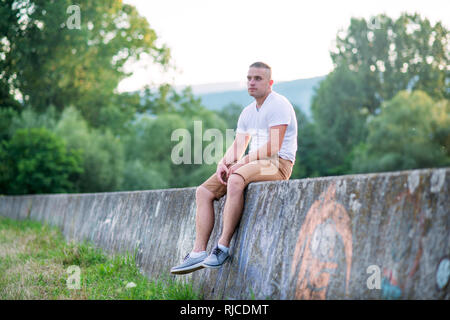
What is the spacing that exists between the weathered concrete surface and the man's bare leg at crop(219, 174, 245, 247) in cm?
9

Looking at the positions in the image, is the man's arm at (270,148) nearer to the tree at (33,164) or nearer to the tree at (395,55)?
the tree at (33,164)

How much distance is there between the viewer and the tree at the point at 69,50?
23.0 m

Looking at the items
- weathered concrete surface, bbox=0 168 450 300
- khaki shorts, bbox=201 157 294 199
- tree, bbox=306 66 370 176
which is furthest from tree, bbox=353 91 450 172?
weathered concrete surface, bbox=0 168 450 300

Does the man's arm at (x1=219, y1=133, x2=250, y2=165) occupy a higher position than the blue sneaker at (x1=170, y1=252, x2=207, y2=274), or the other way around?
the man's arm at (x1=219, y1=133, x2=250, y2=165)

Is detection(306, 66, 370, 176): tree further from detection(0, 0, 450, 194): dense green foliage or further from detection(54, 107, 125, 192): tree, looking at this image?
detection(54, 107, 125, 192): tree

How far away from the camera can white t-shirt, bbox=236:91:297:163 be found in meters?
5.24

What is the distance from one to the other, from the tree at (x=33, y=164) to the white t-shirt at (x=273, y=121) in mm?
18337

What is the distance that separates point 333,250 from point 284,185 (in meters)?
0.87

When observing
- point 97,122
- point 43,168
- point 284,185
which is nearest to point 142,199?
point 284,185

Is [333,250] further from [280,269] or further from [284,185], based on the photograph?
[284,185]

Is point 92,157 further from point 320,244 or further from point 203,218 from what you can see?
point 320,244

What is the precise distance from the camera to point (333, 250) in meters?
3.59

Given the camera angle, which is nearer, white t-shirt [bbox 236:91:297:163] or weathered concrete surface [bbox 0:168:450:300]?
weathered concrete surface [bbox 0:168:450:300]

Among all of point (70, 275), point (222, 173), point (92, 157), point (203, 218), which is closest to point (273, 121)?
point (222, 173)
